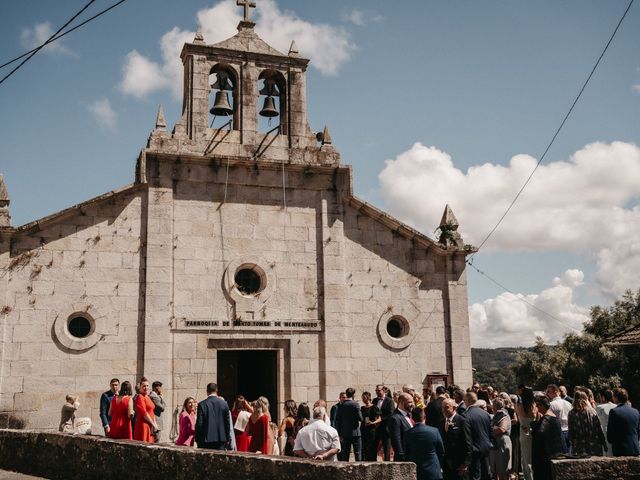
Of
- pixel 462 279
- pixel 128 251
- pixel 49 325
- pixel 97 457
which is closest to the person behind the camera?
pixel 97 457

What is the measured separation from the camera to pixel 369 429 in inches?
536

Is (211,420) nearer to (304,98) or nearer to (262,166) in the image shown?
(262,166)

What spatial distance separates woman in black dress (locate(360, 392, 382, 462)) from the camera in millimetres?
13492

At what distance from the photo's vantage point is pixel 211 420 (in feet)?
36.6

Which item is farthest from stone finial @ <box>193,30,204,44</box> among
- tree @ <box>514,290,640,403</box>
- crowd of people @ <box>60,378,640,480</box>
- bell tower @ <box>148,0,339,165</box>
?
tree @ <box>514,290,640,403</box>

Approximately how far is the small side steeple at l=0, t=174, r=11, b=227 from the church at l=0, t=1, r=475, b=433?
0.03 metres

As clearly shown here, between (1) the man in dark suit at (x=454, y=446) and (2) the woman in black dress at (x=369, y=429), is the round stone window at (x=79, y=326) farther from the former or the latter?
(1) the man in dark suit at (x=454, y=446)

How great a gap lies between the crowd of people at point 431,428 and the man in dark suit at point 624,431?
1 centimetres

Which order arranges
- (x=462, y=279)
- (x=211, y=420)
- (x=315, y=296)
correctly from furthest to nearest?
(x=462, y=279)
(x=315, y=296)
(x=211, y=420)

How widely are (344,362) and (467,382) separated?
354 centimetres

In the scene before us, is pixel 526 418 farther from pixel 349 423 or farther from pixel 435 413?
pixel 349 423

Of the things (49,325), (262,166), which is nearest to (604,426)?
(262,166)

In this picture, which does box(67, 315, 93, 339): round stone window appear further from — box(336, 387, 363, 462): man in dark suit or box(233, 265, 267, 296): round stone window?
box(336, 387, 363, 462): man in dark suit

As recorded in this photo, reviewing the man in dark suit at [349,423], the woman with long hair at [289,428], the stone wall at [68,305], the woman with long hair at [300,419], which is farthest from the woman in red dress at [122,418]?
the man in dark suit at [349,423]
